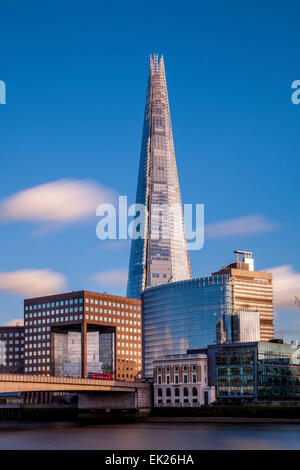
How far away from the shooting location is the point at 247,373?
191250 millimetres

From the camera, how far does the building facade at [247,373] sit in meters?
191

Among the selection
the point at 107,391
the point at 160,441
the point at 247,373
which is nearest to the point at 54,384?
the point at 107,391

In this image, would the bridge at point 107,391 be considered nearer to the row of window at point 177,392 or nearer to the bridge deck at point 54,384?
the bridge deck at point 54,384

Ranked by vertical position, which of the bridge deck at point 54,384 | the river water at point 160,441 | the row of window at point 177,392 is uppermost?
the bridge deck at point 54,384

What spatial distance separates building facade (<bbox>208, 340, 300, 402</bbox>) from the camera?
191 metres

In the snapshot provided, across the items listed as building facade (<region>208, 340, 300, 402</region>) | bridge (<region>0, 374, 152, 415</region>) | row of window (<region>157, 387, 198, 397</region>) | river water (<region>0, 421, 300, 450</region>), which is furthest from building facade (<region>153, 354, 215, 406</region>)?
river water (<region>0, 421, 300, 450</region>)

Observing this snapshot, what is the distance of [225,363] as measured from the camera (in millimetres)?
195000

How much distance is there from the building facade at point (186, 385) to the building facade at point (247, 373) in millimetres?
3114

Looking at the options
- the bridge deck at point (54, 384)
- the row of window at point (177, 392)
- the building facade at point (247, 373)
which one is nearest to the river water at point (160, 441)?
the bridge deck at point (54, 384)

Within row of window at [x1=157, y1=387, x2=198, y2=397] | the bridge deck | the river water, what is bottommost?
the river water

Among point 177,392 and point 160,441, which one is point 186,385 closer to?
point 177,392

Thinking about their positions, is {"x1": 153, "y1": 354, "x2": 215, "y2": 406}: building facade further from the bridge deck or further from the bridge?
the bridge deck

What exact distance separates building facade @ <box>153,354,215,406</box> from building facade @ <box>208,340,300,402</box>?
3.11 m
